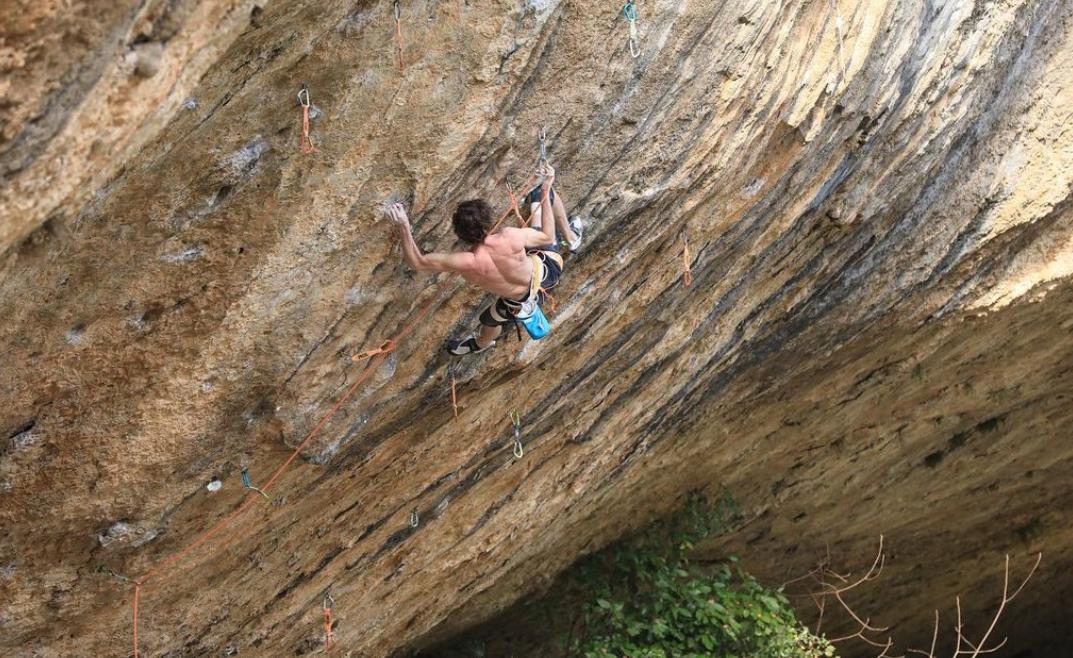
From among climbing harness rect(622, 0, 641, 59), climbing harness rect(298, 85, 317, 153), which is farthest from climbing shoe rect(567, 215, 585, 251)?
climbing harness rect(298, 85, 317, 153)

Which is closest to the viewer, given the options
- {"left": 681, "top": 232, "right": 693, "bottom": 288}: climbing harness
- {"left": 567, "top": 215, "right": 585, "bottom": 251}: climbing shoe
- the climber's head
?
the climber's head

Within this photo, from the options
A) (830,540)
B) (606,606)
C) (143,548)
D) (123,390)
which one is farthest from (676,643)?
(123,390)

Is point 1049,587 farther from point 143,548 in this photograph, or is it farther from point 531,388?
point 143,548

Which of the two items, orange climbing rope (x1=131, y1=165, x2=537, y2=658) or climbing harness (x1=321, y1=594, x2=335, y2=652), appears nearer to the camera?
orange climbing rope (x1=131, y1=165, x2=537, y2=658)

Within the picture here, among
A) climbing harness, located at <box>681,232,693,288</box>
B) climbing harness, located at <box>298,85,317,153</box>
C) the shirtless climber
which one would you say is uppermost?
climbing harness, located at <box>298,85,317,153</box>

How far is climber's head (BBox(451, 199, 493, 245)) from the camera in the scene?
586cm

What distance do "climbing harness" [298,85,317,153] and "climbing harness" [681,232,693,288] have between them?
7.45 ft

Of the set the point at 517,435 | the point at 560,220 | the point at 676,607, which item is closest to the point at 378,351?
the point at 560,220

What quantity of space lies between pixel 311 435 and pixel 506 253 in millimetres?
1388

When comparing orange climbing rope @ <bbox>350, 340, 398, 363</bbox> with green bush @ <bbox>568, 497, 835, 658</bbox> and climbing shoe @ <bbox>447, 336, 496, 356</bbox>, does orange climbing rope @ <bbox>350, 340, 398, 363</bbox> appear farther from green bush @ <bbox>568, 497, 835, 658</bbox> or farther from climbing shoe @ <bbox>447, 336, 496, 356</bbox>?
green bush @ <bbox>568, 497, 835, 658</bbox>

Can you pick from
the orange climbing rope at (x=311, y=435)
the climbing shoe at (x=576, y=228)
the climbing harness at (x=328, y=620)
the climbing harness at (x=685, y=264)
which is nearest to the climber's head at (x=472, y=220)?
the orange climbing rope at (x=311, y=435)

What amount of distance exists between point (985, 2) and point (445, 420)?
3851 mm

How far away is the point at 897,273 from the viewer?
793 centimetres

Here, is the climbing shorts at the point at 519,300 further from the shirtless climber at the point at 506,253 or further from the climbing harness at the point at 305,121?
the climbing harness at the point at 305,121
